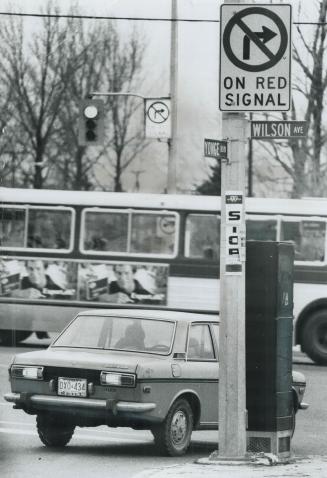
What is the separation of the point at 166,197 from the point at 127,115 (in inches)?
959

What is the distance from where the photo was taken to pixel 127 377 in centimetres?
1112

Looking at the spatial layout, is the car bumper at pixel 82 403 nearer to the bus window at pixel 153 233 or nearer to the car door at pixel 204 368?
the car door at pixel 204 368

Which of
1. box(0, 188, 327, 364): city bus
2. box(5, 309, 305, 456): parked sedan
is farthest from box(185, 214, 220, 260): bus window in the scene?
box(5, 309, 305, 456): parked sedan

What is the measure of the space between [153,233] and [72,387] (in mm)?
12912

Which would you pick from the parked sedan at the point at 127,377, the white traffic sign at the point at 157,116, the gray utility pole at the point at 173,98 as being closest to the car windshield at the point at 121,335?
the parked sedan at the point at 127,377

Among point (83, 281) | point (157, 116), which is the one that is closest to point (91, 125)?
point (83, 281)

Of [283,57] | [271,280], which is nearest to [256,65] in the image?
[283,57]

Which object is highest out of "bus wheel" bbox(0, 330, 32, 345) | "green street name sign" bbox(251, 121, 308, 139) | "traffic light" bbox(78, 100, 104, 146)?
"traffic light" bbox(78, 100, 104, 146)

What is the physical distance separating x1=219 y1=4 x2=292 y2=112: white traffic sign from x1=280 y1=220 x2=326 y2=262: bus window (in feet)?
43.7

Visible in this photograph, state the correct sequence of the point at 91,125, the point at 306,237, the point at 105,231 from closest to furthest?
the point at 306,237 < the point at 105,231 < the point at 91,125

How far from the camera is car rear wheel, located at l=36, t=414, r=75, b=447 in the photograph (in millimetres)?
11812

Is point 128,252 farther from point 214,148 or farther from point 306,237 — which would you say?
point 214,148

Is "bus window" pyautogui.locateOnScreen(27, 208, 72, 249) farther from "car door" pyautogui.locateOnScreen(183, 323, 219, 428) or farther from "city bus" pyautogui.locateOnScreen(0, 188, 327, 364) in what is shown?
"car door" pyautogui.locateOnScreen(183, 323, 219, 428)

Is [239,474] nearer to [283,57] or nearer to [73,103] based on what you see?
[283,57]
